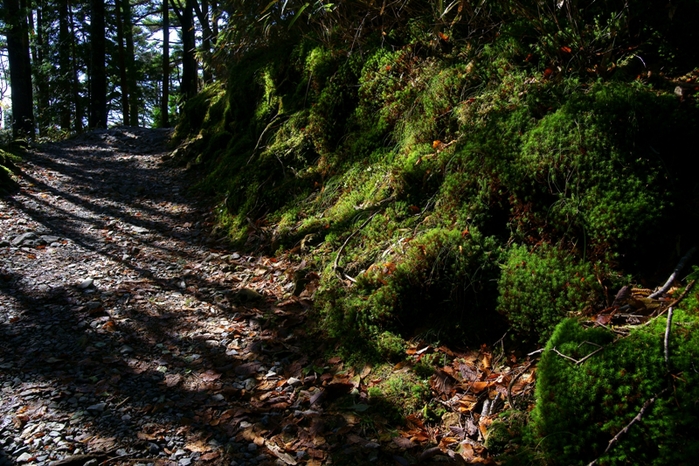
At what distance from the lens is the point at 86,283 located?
4926 mm

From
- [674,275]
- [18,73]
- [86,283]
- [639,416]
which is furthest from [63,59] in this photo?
[639,416]

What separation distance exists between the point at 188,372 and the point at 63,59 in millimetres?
20200

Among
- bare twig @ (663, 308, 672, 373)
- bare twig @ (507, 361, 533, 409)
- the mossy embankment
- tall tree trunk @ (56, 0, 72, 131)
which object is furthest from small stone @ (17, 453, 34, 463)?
tall tree trunk @ (56, 0, 72, 131)

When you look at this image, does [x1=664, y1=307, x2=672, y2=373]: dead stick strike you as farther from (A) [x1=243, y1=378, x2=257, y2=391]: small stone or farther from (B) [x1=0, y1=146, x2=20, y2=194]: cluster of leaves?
(B) [x1=0, y1=146, x2=20, y2=194]: cluster of leaves

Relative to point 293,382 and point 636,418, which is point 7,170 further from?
point 636,418

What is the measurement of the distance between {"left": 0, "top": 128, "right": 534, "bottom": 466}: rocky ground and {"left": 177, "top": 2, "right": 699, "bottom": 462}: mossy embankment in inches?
13.9

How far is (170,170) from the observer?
387 inches

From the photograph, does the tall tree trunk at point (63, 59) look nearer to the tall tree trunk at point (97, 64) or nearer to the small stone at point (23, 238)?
the tall tree trunk at point (97, 64)

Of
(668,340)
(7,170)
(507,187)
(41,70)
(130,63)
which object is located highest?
(130,63)

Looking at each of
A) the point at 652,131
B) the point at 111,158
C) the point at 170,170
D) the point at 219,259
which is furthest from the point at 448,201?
the point at 111,158

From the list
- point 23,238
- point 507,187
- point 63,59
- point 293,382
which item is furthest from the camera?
point 63,59

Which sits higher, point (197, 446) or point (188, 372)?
point (188, 372)

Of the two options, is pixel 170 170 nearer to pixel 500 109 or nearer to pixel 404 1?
pixel 404 1

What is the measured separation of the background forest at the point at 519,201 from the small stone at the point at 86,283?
6.06 ft
